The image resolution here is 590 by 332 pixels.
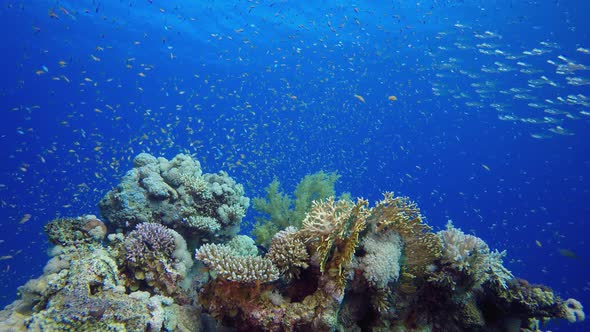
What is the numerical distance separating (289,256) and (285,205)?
5.88 m

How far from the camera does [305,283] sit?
4.26 metres

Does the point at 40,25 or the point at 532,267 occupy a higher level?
the point at 532,267

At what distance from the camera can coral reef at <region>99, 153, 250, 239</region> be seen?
266 inches

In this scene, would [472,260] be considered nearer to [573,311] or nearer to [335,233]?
[573,311]

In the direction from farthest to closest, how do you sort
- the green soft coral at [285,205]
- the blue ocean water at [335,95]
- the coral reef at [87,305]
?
the blue ocean water at [335,95] → the green soft coral at [285,205] → the coral reef at [87,305]

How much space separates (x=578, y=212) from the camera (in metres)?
60.8

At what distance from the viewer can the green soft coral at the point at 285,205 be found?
9.10 metres

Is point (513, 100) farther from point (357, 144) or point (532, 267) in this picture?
point (357, 144)

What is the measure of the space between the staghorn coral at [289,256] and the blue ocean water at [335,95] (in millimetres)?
7908

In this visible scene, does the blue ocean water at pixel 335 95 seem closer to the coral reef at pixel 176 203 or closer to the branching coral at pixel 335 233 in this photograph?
the coral reef at pixel 176 203

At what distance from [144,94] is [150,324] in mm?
80615

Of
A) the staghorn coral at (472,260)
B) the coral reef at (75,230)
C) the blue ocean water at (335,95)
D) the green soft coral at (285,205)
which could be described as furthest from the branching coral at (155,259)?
the blue ocean water at (335,95)

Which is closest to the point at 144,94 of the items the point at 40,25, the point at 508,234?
the point at 40,25

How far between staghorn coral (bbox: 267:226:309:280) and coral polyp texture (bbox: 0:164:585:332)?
15 millimetres
